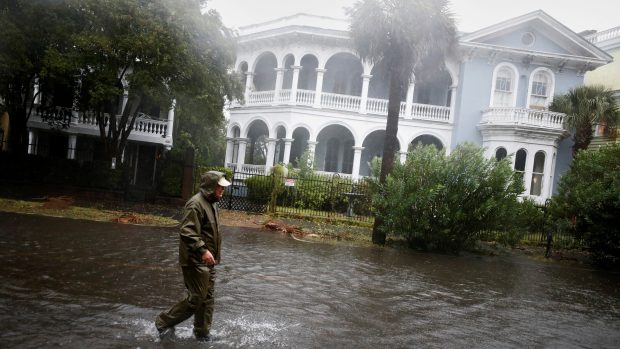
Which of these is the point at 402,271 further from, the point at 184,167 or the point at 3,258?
the point at 184,167

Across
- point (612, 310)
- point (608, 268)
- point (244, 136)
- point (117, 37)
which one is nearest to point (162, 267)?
point (612, 310)

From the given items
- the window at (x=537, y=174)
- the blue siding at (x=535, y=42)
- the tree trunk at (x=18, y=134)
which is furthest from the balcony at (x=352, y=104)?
the tree trunk at (x=18, y=134)

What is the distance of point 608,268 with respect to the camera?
13398mm

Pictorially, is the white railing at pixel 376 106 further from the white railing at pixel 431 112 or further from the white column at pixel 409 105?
the white railing at pixel 431 112

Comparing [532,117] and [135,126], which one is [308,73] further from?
[532,117]

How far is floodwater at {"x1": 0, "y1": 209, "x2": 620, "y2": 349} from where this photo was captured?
188 inches

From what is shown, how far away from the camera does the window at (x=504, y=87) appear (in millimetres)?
23797

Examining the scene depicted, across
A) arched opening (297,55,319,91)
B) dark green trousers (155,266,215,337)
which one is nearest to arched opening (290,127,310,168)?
arched opening (297,55,319,91)

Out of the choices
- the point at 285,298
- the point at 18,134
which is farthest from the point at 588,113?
the point at 18,134

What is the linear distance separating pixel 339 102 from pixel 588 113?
11622mm

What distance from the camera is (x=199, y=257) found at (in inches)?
173

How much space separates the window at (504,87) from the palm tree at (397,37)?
464 inches

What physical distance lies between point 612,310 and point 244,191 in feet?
51.2

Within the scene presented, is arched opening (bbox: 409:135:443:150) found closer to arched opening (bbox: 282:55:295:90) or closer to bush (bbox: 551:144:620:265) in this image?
arched opening (bbox: 282:55:295:90)
